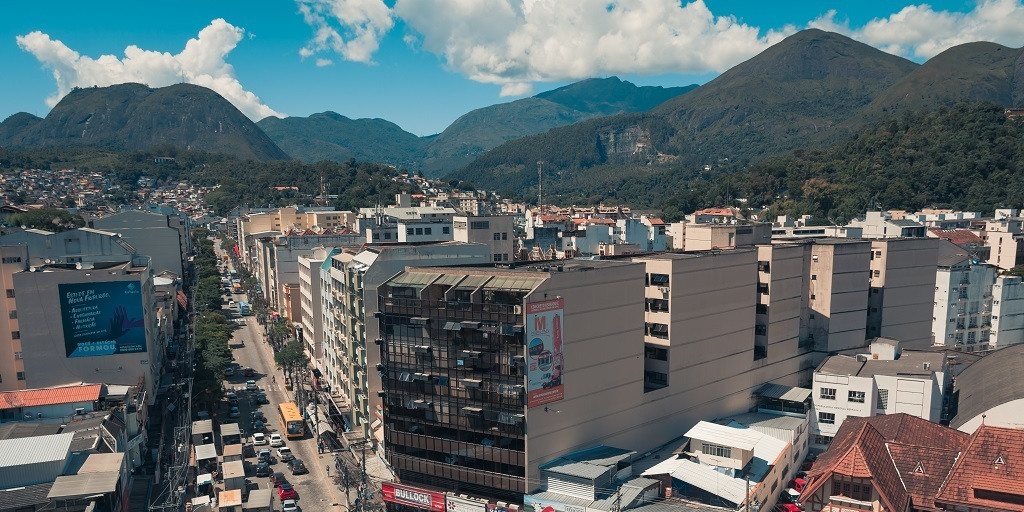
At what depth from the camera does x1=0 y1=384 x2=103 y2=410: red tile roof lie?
48938mm

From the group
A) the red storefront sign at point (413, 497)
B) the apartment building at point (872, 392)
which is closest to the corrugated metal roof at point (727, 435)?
the apartment building at point (872, 392)

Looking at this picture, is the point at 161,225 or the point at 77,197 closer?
the point at 161,225

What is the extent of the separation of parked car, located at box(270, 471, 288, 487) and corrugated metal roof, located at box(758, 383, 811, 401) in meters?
39.8

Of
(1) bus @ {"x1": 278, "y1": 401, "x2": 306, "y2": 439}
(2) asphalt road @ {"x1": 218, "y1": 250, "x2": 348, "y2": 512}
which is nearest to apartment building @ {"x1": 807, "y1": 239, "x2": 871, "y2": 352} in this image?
(2) asphalt road @ {"x1": 218, "y1": 250, "x2": 348, "y2": 512}

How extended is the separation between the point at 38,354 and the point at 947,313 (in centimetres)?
9668

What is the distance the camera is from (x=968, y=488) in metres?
32.0

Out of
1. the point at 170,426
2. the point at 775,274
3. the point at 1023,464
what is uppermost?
the point at 775,274

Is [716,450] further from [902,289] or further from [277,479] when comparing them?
[902,289]

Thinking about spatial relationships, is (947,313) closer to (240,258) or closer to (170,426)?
(170,426)

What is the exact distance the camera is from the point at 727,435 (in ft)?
144

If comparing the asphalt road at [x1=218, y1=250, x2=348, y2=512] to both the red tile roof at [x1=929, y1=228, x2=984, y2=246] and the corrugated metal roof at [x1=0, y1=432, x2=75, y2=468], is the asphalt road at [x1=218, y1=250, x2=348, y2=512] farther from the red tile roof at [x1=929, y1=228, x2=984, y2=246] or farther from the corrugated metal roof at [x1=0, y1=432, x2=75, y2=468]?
the red tile roof at [x1=929, y1=228, x2=984, y2=246]

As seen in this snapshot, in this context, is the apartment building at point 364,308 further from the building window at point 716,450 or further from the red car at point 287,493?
the building window at point 716,450


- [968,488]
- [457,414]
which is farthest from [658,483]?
[968,488]

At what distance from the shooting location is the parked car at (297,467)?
50.5 meters
